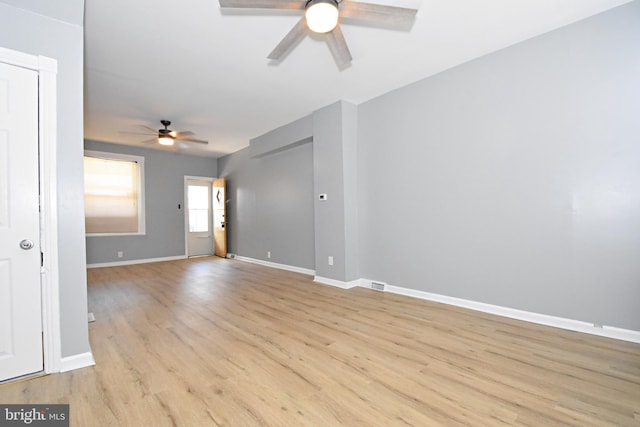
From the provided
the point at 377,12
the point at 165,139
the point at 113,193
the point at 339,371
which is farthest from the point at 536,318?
the point at 113,193

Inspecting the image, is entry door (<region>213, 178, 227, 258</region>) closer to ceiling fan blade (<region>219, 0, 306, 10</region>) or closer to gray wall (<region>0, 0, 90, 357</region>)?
gray wall (<region>0, 0, 90, 357</region>)

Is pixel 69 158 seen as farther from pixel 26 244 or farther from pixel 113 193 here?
pixel 113 193

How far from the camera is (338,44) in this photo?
2404 mm

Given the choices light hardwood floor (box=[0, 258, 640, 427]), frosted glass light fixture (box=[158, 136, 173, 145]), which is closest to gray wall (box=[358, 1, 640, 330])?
light hardwood floor (box=[0, 258, 640, 427])

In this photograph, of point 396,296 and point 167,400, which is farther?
point 396,296

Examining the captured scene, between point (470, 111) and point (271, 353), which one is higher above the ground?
point (470, 111)

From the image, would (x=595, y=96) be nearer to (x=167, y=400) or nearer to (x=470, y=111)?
Result: (x=470, y=111)

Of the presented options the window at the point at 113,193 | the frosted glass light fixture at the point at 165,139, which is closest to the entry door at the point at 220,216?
the window at the point at 113,193

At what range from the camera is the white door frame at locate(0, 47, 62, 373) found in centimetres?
202

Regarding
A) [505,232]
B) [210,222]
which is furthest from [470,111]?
[210,222]

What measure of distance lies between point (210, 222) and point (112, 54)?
18.6 feet

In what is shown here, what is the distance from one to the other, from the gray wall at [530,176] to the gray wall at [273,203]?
2.00 metres

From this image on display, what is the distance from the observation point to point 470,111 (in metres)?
3.28

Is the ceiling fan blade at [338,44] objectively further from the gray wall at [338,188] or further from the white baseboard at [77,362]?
the white baseboard at [77,362]
